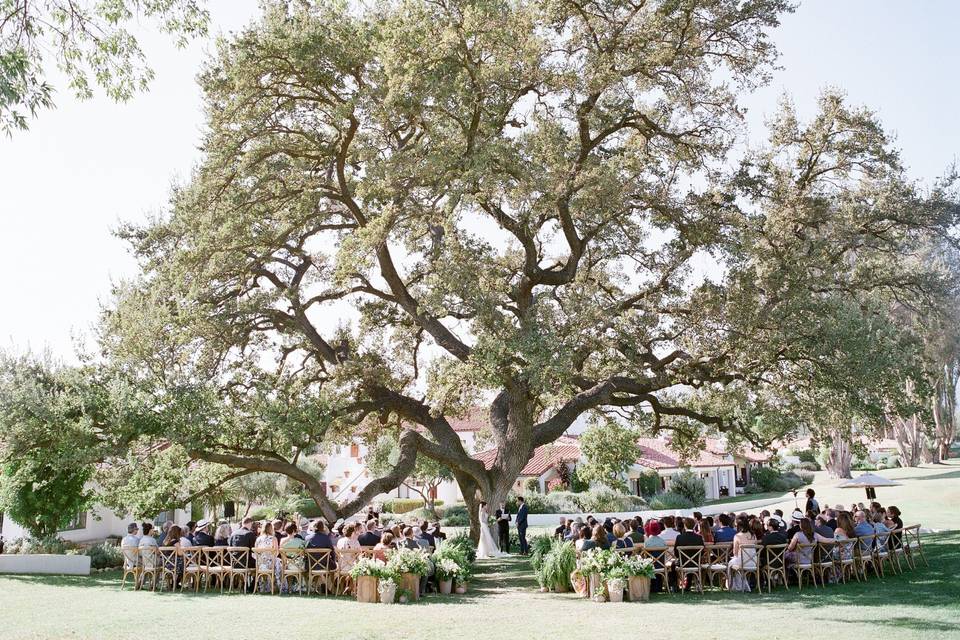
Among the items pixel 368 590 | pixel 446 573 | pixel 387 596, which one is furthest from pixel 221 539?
pixel 446 573

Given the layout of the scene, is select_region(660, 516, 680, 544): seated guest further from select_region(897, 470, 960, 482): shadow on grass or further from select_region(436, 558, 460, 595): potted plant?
select_region(897, 470, 960, 482): shadow on grass

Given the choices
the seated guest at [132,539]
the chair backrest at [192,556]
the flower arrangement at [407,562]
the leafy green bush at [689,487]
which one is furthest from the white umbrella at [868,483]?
the leafy green bush at [689,487]

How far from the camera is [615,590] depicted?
45.6ft

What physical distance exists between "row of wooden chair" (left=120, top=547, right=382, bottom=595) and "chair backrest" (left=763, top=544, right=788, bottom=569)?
7.89 meters

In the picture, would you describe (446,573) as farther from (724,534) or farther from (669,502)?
(669,502)

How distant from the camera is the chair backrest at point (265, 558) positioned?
1538 cm

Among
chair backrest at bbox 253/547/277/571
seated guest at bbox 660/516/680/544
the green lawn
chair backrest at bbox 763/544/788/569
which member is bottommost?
the green lawn

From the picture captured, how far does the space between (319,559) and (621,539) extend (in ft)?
20.4

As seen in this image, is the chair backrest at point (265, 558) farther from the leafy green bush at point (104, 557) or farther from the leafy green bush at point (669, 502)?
the leafy green bush at point (669, 502)

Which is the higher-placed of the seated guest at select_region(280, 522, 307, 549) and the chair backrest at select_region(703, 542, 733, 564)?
the seated guest at select_region(280, 522, 307, 549)

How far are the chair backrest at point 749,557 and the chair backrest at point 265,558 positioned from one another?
9.42m

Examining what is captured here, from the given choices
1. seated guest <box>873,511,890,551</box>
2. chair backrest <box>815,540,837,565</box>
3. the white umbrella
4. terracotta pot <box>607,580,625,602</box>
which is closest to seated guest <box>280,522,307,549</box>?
terracotta pot <box>607,580,625,602</box>

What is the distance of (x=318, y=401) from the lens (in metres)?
19.6

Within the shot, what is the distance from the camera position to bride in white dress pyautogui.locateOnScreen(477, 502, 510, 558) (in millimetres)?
21938
